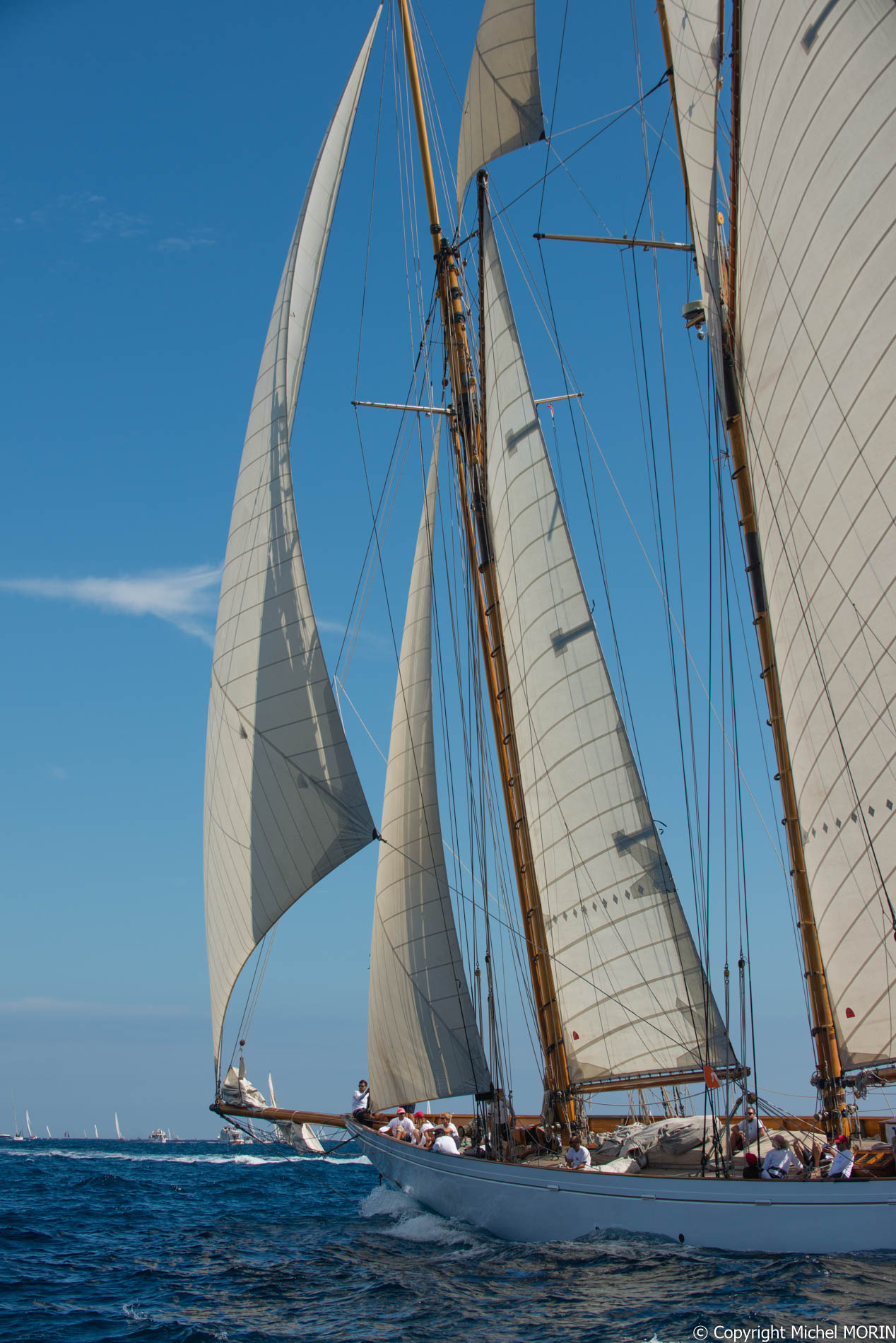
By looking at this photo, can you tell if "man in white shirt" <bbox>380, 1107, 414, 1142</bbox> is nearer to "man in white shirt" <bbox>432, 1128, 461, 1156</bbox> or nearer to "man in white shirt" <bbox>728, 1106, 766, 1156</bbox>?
"man in white shirt" <bbox>432, 1128, 461, 1156</bbox>

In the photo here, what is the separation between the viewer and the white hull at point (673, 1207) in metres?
12.6

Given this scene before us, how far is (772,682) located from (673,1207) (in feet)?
24.3

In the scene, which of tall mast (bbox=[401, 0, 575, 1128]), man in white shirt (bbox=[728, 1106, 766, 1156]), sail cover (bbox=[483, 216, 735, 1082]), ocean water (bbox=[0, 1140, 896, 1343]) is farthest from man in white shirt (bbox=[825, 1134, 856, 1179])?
tall mast (bbox=[401, 0, 575, 1128])

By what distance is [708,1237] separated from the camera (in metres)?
14.0

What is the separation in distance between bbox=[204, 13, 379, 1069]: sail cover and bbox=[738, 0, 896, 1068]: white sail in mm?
8191

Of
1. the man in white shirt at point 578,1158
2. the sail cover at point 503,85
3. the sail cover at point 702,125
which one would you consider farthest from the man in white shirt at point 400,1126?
the sail cover at point 503,85

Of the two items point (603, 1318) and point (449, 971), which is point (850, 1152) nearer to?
point (603, 1318)

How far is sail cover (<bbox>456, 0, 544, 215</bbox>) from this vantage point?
2122cm

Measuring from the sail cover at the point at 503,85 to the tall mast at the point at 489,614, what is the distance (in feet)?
2.66

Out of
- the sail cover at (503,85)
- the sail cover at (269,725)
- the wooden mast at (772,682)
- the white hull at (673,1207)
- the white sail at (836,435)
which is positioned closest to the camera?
the white hull at (673,1207)

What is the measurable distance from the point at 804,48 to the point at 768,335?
3.45 metres

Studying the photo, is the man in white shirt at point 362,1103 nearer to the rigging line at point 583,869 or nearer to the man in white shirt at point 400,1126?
the man in white shirt at point 400,1126

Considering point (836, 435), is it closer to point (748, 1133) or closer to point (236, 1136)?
point (748, 1133)

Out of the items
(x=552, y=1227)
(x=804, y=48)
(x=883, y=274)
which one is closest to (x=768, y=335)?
(x=883, y=274)
